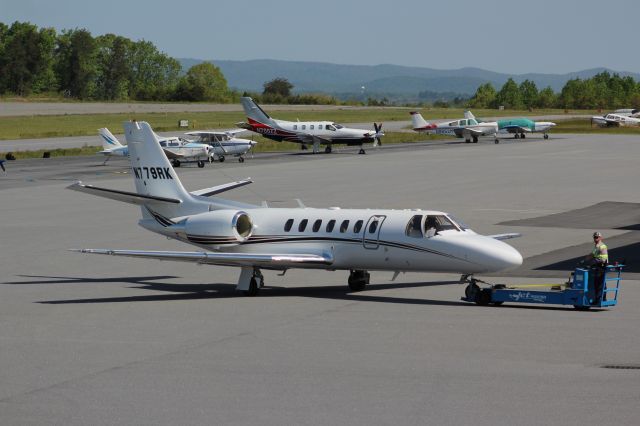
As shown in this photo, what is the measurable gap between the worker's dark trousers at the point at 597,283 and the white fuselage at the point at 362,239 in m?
1.81

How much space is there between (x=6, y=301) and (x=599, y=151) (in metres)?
81.5

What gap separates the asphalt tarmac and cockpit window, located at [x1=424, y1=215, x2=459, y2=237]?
1790 mm

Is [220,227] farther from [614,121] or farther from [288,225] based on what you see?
[614,121]

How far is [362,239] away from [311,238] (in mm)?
1547

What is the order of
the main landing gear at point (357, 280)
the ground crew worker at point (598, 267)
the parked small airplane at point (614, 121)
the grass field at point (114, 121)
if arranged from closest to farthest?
the ground crew worker at point (598, 267)
the main landing gear at point (357, 280)
the grass field at point (114, 121)
the parked small airplane at point (614, 121)

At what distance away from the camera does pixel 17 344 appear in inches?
914

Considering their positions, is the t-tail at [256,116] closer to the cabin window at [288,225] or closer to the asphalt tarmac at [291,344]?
the asphalt tarmac at [291,344]

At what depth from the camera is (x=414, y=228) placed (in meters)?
28.5

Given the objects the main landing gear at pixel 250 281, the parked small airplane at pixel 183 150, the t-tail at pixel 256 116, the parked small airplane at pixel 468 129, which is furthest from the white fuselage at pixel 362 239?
the parked small airplane at pixel 468 129

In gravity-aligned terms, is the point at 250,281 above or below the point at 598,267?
below

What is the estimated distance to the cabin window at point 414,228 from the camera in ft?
93.0

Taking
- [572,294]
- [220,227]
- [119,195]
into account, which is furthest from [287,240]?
[572,294]

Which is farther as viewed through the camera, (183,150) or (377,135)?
(377,135)

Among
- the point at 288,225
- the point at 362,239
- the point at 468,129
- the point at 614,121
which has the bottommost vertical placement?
the point at 614,121
